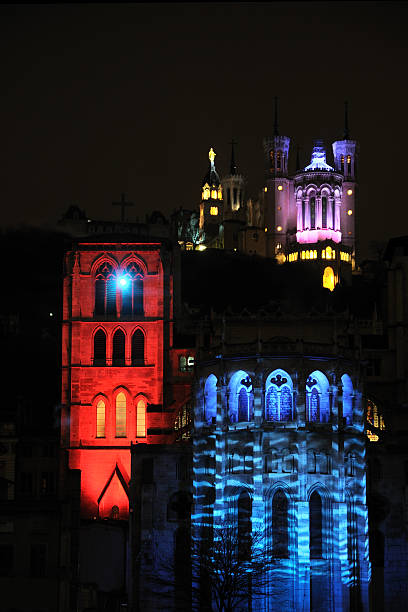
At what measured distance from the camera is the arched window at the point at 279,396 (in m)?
78.9

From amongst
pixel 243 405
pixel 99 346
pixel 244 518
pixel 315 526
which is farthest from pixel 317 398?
pixel 99 346

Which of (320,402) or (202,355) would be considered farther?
(202,355)

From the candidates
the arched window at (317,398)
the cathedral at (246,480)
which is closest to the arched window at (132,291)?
the cathedral at (246,480)

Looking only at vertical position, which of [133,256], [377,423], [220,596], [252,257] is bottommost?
[220,596]

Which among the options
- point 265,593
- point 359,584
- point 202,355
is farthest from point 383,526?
point 202,355

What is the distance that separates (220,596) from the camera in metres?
76.2

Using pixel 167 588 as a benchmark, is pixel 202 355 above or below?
Answer: above

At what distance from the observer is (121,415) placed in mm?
99438

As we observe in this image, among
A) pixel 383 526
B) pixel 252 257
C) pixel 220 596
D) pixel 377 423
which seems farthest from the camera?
pixel 252 257

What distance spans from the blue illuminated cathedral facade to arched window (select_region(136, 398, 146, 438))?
17.1m

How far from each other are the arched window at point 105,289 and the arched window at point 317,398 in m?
25.4

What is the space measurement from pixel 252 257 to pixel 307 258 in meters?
13.6

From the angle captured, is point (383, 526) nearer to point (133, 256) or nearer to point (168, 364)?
point (168, 364)

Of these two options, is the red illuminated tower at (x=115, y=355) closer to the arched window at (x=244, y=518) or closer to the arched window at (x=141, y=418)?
the arched window at (x=141, y=418)
